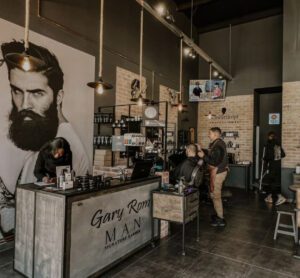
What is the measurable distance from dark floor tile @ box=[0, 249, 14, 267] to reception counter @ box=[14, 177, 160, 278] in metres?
0.49

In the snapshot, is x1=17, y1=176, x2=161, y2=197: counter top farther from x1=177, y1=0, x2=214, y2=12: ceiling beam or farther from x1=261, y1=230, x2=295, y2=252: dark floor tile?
x1=177, y1=0, x2=214, y2=12: ceiling beam

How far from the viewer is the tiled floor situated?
293 cm

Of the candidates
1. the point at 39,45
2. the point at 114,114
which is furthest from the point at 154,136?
the point at 39,45

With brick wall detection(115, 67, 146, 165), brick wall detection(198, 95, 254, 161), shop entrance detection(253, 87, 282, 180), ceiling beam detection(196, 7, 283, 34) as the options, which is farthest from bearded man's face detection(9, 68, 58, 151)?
ceiling beam detection(196, 7, 283, 34)

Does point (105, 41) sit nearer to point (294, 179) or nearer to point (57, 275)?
point (57, 275)

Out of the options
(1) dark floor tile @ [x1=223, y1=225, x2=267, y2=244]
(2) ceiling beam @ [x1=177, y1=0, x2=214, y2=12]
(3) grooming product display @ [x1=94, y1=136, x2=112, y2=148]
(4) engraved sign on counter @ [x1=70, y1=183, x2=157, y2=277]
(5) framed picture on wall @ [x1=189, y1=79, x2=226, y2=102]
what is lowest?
(1) dark floor tile @ [x1=223, y1=225, x2=267, y2=244]

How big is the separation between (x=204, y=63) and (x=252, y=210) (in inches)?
230

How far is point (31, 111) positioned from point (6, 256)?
206 cm

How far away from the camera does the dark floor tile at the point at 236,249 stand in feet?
10.9

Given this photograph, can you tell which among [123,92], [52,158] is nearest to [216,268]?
[52,158]

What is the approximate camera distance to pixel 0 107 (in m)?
3.54

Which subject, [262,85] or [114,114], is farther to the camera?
[262,85]

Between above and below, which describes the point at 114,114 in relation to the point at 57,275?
above

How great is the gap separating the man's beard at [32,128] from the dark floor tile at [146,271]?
7.56 feet
